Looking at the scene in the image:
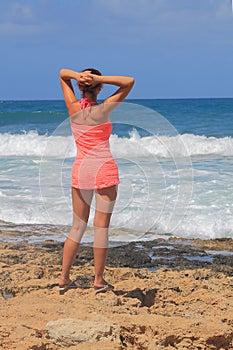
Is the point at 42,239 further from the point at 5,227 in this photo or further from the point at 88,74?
the point at 88,74

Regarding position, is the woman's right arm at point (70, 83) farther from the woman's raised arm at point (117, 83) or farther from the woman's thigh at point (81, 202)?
the woman's thigh at point (81, 202)

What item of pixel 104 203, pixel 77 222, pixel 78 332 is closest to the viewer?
pixel 78 332

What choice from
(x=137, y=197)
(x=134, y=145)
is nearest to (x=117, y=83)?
(x=137, y=197)

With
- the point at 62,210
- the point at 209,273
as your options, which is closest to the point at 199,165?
the point at 62,210

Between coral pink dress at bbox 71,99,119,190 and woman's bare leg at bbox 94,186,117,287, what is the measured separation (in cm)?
8

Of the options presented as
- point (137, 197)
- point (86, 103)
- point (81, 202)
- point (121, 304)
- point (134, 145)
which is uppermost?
point (86, 103)

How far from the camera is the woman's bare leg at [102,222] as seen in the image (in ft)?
14.4

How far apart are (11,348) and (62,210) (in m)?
6.25

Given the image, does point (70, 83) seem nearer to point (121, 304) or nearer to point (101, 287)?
point (101, 287)

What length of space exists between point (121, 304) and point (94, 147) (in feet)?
3.73

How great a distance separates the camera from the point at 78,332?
11.5 feet

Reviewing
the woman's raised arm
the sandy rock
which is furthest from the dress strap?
the sandy rock

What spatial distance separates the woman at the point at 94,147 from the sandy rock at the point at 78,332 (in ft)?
3.15

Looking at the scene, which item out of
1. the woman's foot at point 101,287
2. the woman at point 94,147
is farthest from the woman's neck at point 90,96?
the woman's foot at point 101,287
